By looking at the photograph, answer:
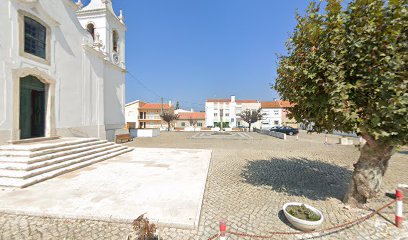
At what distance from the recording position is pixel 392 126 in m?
3.46

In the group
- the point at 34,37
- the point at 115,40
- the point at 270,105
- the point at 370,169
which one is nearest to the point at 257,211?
the point at 370,169

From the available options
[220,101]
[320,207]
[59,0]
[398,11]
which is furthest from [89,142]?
[220,101]

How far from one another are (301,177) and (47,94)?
13.8 m

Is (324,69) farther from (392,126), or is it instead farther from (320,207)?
(320,207)

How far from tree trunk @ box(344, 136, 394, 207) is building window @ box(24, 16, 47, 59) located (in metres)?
14.4

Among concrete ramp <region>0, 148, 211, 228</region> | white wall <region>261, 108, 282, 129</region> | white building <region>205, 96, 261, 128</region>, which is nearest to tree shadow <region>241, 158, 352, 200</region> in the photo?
concrete ramp <region>0, 148, 211, 228</region>

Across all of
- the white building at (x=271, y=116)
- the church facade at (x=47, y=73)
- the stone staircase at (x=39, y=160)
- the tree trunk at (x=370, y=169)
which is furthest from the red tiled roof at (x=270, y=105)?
the tree trunk at (x=370, y=169)

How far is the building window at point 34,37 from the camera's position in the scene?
364 inches

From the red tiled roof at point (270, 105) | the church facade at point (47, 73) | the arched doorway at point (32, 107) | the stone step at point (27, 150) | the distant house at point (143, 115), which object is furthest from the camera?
the red tiled roof at point (270, 105)

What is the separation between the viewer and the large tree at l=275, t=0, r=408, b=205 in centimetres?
337

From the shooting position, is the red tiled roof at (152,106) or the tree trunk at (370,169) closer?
the tree trunk at (370,169)

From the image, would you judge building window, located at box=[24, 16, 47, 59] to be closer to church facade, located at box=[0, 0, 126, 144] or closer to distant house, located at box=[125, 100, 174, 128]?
church facade, located at box=[0, 0, 126, 144]

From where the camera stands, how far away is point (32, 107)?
10.3 m

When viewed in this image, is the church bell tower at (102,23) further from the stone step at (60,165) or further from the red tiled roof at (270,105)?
the red tiled roof at (270,105)
